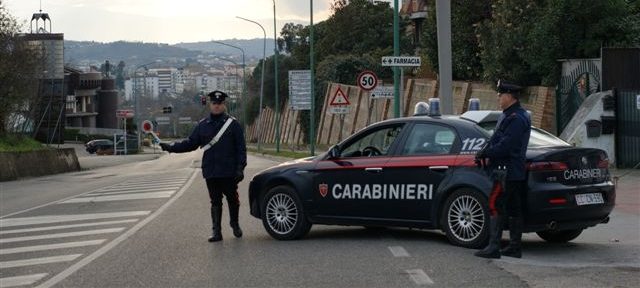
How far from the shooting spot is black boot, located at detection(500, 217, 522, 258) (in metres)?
8.48

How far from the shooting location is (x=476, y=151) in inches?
352

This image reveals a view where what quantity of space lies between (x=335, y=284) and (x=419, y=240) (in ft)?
8.78

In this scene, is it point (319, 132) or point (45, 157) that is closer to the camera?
point (45, 157)

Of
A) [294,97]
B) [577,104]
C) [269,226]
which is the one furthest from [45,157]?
[269,226]

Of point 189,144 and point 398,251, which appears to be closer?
point 398,251

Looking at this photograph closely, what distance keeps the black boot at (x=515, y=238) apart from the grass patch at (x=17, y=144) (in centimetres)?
2748

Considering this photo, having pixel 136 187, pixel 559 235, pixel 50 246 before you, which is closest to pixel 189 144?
pixel 50 246

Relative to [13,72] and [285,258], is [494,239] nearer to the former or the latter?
[285,258]

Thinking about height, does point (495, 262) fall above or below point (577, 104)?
below

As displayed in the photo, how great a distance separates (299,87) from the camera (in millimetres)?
45719

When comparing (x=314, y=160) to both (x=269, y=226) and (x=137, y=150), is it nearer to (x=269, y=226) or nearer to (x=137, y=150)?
(x=269, y=226)

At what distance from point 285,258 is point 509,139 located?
2.75 meters

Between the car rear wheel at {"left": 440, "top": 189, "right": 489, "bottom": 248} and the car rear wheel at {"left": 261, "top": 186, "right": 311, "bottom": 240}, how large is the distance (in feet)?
6.46

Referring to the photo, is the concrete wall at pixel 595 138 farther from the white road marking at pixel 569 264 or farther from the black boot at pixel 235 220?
the white road marking at pixel 569 264
